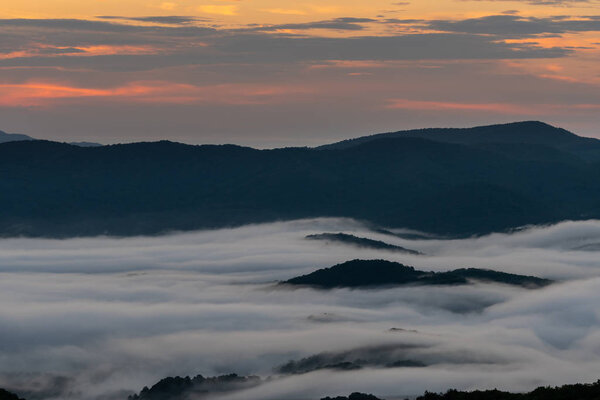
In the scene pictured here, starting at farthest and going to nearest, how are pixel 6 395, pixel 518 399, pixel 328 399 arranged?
pixel 328 399, pixel 6 395, pixel 518 399

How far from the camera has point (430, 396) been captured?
115438mm

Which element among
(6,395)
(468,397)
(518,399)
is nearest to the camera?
(518,399)

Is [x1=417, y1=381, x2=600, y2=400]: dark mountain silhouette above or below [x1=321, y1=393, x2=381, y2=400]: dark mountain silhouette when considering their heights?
below

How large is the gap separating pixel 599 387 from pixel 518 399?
8317mm

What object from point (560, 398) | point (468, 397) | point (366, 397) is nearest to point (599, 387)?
point (560, 398)

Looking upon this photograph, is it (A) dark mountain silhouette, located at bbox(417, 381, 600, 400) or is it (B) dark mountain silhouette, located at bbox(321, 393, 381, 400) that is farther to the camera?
(B) dark mountain silhouette, located at bbox(321, 393, 381, 400)

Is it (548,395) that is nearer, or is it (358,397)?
(548,395)

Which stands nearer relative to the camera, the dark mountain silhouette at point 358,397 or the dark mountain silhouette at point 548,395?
the dark mountain silhouette at point 548,395

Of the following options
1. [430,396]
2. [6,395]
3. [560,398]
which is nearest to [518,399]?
[560,398]

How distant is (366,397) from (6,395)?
70.5 metres

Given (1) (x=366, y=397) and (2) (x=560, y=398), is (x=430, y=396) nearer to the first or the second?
(2) (x=560, y=398)

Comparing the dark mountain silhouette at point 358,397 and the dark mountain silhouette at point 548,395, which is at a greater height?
the dark mountain silhouette at point 358,397

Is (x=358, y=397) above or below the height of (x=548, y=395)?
above

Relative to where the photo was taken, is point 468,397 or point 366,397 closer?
point 468,397
